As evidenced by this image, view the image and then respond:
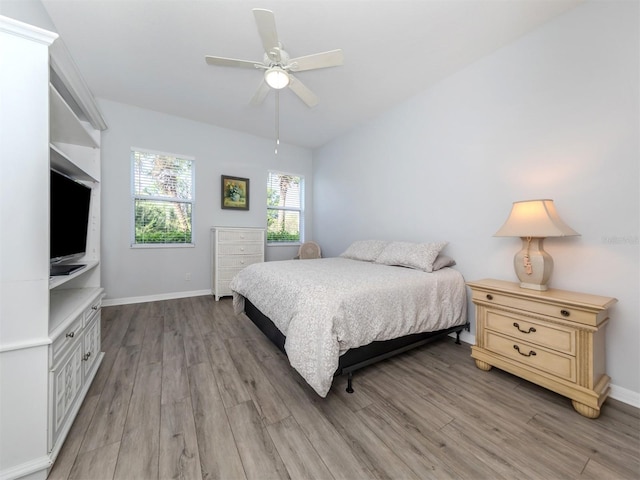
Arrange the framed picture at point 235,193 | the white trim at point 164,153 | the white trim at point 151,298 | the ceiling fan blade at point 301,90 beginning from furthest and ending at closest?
the framed picture at point 235,193 → the white trim at point 164,153 → the white trim at point 151,298 → the ceiling fan blade at point 301,90

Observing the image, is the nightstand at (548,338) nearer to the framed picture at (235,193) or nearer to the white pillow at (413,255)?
the white pillow at (413,255)

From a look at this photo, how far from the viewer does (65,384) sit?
1.29 m

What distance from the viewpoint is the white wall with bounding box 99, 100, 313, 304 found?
3412 millimetres

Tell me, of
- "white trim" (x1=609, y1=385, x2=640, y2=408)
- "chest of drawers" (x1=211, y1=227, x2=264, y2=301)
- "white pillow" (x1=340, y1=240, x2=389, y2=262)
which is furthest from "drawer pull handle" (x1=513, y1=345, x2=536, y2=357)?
"chest of drawers" (x1=211, y1=227, x2=264, y2=301)

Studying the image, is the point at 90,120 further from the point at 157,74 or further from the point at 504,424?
the point at 504,424

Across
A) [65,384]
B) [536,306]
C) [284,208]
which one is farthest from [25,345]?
[284,208]

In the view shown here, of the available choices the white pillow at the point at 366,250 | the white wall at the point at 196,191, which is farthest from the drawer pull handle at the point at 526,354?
the white wall at the point at 196,191

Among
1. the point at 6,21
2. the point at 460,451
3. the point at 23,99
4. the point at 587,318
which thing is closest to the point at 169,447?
the point at 460,451

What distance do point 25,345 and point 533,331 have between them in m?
2.77

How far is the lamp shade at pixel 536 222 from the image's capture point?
167 cm

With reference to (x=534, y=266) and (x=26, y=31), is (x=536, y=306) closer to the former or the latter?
(x=534, y=266)

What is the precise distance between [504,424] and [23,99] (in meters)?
2.84

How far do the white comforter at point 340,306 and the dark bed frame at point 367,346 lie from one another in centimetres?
8

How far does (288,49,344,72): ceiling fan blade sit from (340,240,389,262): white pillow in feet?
6.55
